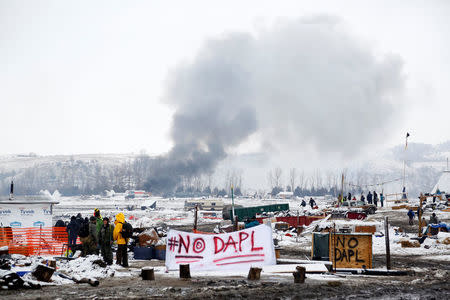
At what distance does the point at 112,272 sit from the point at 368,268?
23.8 ft

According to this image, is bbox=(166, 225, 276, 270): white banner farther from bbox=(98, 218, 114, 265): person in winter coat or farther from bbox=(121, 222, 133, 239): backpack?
bbox=(98, 218, 114, 265): person in winter coat

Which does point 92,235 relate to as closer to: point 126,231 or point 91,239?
point 91,239

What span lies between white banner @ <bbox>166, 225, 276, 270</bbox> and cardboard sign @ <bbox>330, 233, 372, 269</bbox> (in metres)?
2.25

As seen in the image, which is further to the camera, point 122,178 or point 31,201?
point 122,178

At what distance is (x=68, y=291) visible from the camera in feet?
32.2

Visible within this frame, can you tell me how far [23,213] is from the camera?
23.3 metres

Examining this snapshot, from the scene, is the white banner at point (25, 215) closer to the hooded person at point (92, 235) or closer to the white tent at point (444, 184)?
the hooded person at point (92, 235)

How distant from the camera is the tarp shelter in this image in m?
23.1

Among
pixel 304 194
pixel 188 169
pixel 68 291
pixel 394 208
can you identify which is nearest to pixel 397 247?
pixel 68 291

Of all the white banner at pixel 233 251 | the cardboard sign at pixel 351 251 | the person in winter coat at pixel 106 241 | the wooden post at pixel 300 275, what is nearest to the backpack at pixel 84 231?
the person in winter coat at pixel 106 241

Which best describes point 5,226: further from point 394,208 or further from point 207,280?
point 394,208

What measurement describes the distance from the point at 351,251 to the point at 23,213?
16.7 metres

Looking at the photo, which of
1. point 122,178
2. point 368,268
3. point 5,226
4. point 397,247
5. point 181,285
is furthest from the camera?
point 122,178

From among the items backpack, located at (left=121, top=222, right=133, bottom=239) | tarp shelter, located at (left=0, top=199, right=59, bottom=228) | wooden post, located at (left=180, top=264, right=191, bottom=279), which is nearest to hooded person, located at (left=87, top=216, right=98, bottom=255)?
backpack, located at (left=121, top=222, right=133, bottom=239)
